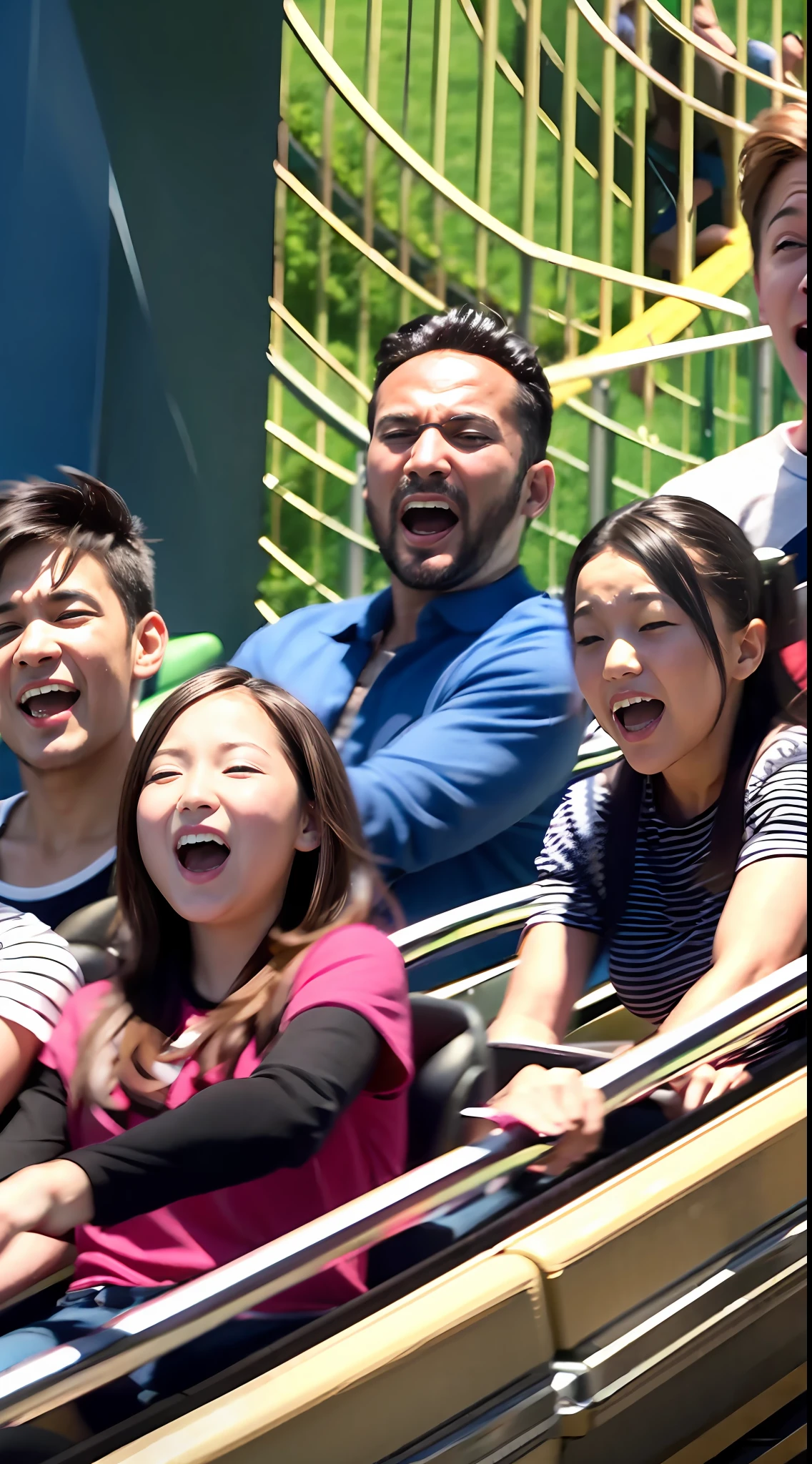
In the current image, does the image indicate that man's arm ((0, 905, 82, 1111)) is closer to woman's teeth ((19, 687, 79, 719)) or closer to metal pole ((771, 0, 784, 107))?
woman's teeth ((19, 687, 79, 719))

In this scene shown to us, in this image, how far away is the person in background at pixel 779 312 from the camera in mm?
855

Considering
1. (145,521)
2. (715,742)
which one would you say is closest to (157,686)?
(145,521)

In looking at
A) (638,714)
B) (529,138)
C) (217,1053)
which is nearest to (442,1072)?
(217,1053)

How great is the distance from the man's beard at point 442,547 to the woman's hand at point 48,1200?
0.50 meters

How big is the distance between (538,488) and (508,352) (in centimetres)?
9

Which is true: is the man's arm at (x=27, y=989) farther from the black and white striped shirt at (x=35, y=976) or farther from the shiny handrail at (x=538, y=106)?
the shiny handrail at (x=538, y=106)

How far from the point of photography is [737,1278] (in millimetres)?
751

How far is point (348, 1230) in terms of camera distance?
26.6 inches

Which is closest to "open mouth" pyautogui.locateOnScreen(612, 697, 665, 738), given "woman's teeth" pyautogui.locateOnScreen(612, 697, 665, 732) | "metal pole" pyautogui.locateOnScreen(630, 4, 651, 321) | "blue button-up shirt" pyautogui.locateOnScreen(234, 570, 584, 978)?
"woman's teeth" pyautogui.locateOnScreen(612, 697, 665, 732)

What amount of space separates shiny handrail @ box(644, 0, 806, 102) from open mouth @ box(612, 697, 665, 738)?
0.39m

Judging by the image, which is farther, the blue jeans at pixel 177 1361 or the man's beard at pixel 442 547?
Result: the man's beard at pixel 442 547

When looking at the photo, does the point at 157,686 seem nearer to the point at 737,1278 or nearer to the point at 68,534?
the point at 68,534

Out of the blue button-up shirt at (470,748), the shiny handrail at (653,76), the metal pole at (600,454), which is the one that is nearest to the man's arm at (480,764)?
the blue button-up shirt at (470,748)

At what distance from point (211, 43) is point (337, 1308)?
1.04 m
